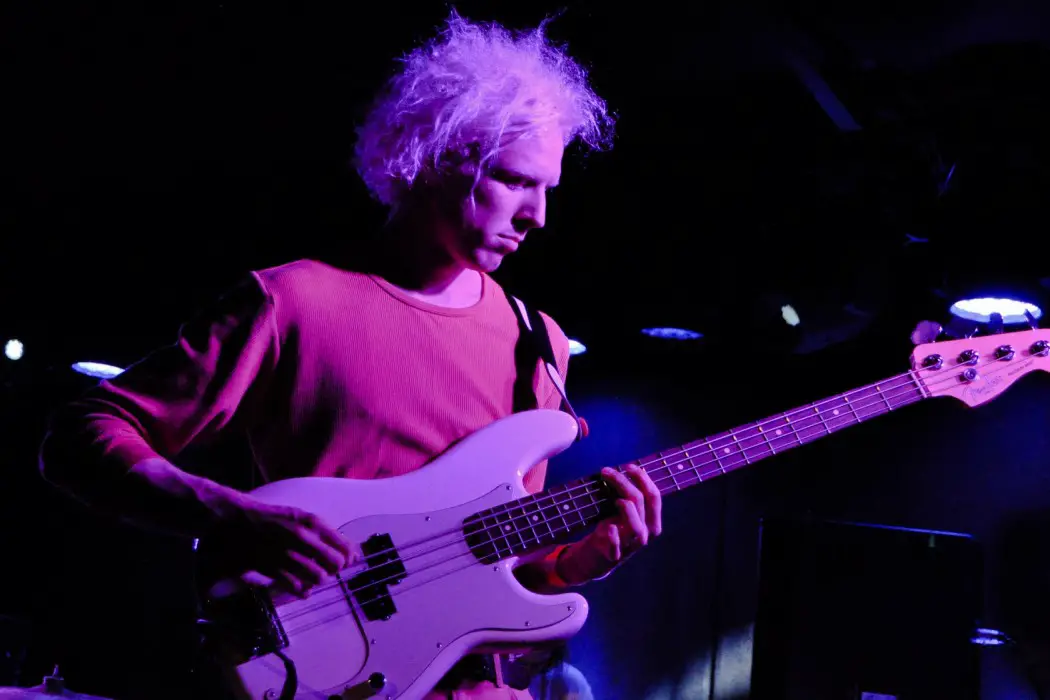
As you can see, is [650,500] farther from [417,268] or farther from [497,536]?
[417,268]

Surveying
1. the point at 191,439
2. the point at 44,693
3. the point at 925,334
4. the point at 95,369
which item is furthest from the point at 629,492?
the point at 95,369

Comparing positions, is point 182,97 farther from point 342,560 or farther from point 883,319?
point 883,319

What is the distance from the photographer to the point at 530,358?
8.11 feet

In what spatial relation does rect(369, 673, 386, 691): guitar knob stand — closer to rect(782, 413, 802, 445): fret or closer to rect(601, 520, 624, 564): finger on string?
rect(601, 520, 624, 564): finger on string

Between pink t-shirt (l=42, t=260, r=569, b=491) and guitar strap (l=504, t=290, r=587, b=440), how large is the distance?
12cm

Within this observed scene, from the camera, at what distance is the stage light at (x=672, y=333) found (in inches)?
317

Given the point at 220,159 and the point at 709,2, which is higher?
the point at 709,2

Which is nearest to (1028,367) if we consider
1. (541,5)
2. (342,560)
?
(342,560)

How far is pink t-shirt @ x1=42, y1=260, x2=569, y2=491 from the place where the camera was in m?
1.90

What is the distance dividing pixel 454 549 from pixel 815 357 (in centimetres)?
661

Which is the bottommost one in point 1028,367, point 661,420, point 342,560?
point 342,560

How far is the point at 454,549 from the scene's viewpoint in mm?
1971

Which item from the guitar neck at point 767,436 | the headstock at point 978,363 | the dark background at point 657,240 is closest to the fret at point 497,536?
the guitar neck at point 767,436

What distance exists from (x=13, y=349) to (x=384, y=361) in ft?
27.4
